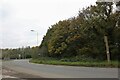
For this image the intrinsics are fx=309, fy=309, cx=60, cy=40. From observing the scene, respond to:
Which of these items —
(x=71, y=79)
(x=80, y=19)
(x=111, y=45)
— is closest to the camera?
(x=71, y=79)

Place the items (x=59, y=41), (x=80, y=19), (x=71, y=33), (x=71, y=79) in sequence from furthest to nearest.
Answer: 1. (x=59, y=41)
2. (x=71, y=33)
3. (x=80, y=19)
4. (x=71, y=79)

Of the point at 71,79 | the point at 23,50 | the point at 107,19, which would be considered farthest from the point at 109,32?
the point at 23,50

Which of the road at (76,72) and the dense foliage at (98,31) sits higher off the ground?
the dense foliage at (98,31)

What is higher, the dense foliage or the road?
the dense foliage

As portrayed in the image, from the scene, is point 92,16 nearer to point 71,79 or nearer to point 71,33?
point 71,33

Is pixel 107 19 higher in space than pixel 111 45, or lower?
higher

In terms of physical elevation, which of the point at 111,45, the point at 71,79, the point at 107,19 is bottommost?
the point at 71,79

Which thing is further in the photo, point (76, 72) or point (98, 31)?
point (98, 31)

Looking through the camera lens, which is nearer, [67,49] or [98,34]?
[98,34]

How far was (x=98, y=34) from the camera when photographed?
48.9 metres

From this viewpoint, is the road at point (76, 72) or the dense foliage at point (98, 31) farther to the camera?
the dense foliage at point (98, 31)

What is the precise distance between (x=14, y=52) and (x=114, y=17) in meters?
106

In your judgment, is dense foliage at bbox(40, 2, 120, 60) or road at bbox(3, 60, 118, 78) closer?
road at bbox(3, 60, 118, 78)

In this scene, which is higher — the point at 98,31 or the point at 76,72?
the point at 98,31
